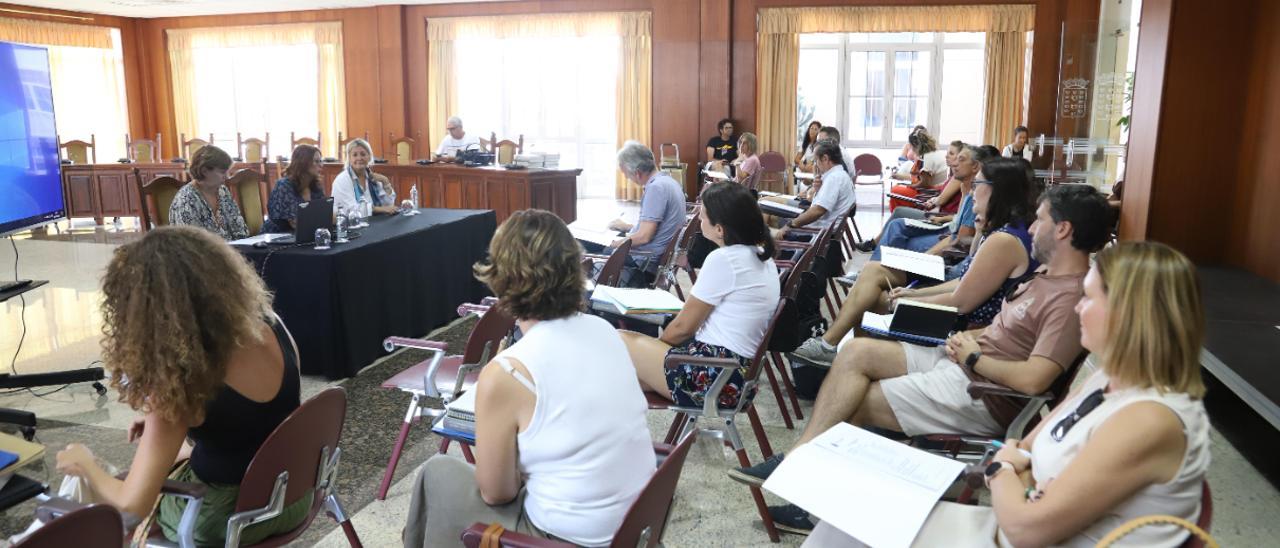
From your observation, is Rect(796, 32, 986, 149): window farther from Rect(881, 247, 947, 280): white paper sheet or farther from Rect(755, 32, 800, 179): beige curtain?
Rect(881, 247, 947, 280): white paper sheet

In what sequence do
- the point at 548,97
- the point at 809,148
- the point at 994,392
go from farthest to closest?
the point at 548,97 < the point at 809,148 < the point at 994,392

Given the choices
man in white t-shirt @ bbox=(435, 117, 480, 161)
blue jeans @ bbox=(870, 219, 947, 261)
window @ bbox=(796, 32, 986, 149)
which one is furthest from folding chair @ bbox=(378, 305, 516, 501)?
window @ bbox=(796, 32, 986, 149)

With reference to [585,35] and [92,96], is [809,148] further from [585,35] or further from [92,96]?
[92,96]

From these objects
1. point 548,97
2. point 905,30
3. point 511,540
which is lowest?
point 511,540

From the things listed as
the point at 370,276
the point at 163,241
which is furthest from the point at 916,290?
the point at 163,241

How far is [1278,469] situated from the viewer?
3033 millimetres

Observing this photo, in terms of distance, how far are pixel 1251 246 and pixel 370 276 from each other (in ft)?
14.8

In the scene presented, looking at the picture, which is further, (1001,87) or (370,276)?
(1001,87)

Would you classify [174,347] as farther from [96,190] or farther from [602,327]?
[96,190]

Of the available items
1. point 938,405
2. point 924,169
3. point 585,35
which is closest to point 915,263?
point 938,405

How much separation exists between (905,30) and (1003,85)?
4.55ft

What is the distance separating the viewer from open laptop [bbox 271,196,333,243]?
13.6 feet

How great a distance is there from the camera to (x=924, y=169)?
7.62 m

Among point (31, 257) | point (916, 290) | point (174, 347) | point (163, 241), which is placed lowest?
point (31, 257)
